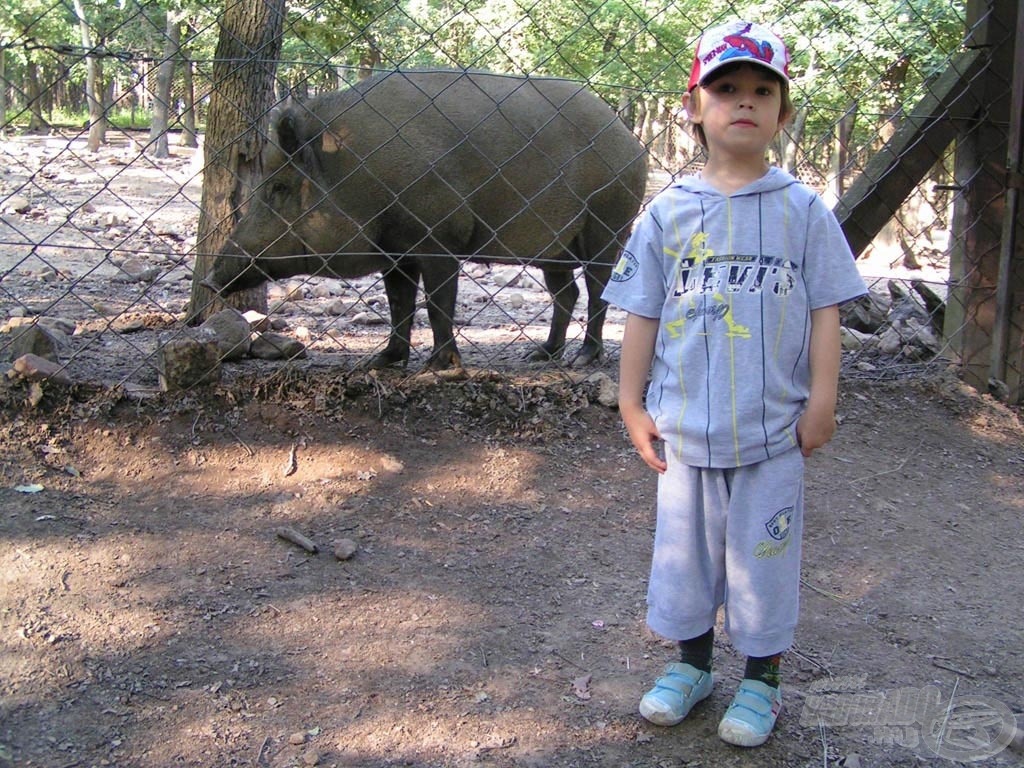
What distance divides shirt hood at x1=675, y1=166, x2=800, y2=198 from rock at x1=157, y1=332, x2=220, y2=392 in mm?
1925

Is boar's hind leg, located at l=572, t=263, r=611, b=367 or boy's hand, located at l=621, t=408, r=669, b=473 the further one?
boar's hind leg, located at l=572, t=263, r=611, b=367

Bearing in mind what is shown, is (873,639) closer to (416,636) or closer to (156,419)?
(416,636)

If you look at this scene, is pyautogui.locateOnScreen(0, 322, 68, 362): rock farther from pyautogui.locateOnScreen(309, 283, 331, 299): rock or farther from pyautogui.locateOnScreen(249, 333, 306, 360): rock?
pyautogui.locateOnScreen(309, 283, 331, 299): rock

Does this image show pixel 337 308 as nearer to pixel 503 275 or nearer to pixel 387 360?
pixel 387 360

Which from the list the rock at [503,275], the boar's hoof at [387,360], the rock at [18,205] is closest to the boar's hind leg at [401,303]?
the boar's hoof at [387,360]

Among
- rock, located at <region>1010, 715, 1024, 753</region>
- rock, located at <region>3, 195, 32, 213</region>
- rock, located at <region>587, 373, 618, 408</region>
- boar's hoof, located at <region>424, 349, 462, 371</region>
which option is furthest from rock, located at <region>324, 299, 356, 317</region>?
rock, located at <region>3, 195, 32, 213</region>

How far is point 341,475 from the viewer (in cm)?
331

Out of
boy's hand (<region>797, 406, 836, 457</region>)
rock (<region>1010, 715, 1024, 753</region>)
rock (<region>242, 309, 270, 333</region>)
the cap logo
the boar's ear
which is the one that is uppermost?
the boar's ear

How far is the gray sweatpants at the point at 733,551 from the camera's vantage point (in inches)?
85.0

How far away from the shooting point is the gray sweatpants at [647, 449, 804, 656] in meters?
2.16

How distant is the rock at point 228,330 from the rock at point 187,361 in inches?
2.0

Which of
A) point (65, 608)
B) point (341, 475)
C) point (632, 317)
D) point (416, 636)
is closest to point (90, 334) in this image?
point (341, 475)

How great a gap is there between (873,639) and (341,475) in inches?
65.6

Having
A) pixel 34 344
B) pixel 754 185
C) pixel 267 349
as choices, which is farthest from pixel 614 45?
pixel 754 185
